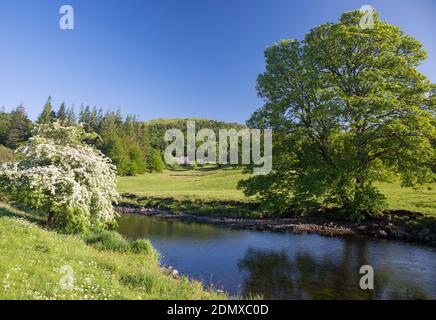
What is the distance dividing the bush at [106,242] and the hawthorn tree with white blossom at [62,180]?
98cm

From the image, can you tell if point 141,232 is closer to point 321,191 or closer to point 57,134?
point 57,134

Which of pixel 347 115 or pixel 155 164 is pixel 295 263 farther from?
pixel 155 164

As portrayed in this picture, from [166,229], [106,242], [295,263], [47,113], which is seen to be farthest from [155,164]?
[295,263]

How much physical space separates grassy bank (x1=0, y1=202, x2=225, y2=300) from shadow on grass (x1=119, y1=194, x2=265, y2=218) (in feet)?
87.4

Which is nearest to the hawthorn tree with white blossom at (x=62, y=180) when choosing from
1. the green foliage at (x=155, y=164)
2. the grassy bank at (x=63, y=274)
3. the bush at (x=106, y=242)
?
the bush at (x=106, y=242)

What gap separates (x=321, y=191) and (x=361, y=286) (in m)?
14.8

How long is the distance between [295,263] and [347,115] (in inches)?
656

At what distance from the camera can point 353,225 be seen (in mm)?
33906

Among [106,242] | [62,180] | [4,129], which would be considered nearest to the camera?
[106,242]

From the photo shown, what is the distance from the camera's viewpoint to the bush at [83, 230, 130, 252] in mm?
19906

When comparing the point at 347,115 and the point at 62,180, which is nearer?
the point at 62,180

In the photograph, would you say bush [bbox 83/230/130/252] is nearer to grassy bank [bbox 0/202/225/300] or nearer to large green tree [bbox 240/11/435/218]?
grassy bank [bbox 0/202/225/300]

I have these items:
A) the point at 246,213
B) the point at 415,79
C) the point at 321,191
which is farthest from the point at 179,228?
the point at 415,79

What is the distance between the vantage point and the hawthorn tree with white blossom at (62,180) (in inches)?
831
